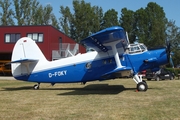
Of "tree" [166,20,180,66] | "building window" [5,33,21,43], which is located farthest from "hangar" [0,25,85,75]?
"tree" [166,20,180,66]

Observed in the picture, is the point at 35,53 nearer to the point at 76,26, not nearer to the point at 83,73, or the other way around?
the point at 83,73

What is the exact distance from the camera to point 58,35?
136 feet

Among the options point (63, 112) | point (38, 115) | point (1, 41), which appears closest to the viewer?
point (38, 115)

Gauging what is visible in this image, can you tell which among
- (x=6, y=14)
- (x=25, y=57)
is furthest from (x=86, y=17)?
(x=25, y=57)

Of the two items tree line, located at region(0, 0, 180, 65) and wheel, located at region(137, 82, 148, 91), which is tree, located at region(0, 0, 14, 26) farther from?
wheel, located at region(137, 82, 148, 91)

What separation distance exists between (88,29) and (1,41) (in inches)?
1240

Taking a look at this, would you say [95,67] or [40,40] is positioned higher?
[40,40]

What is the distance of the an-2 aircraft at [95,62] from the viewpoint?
13.0m

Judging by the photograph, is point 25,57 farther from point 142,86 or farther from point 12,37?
point 12,37

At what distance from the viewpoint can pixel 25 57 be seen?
15.5 m

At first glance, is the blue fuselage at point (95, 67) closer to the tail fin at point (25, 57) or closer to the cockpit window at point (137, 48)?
the cockpit window at point (137, 48)

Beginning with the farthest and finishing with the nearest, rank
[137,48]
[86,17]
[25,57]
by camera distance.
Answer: [86,17] < [25,57] < [137,48]

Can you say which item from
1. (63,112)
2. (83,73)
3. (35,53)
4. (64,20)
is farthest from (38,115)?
(64,20)

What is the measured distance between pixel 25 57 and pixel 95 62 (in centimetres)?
468
